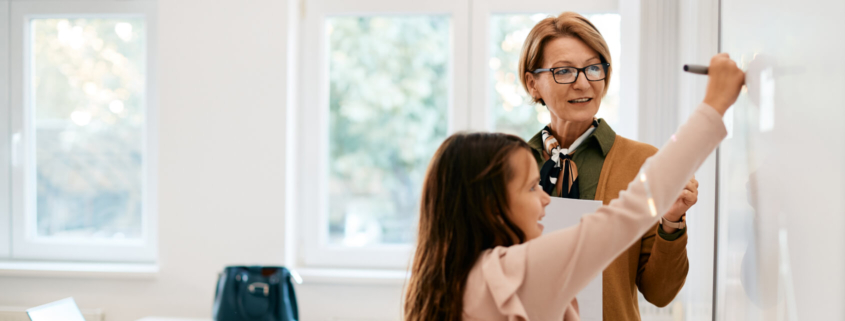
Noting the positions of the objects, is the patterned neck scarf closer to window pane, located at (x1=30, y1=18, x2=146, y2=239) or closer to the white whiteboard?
the white whiteboard

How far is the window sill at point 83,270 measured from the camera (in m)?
2.21

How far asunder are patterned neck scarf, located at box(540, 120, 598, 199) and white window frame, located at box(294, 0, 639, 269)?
44.6 inches

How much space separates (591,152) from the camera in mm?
1053

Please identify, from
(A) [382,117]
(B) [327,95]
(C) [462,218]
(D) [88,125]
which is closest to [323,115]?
(B) [327,95]

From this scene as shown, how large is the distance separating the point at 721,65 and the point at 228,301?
1.02 metres

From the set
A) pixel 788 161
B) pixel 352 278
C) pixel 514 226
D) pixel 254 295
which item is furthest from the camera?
pixel 352 278

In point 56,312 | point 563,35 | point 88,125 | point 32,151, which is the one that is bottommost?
point 56,312

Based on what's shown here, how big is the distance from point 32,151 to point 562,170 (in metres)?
2.43

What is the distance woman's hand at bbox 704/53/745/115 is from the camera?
0.71 meters

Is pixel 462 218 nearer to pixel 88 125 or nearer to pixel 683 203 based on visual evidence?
pixel 683 203

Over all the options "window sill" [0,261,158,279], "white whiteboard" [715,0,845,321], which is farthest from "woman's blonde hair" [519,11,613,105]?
"window sill" [0,261,158,279]

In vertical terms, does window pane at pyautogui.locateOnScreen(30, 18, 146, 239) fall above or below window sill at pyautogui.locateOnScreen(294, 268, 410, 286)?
above

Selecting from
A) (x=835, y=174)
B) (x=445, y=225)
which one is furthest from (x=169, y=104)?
(x=835, y=174)

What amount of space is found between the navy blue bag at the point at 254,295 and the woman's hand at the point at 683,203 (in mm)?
793
